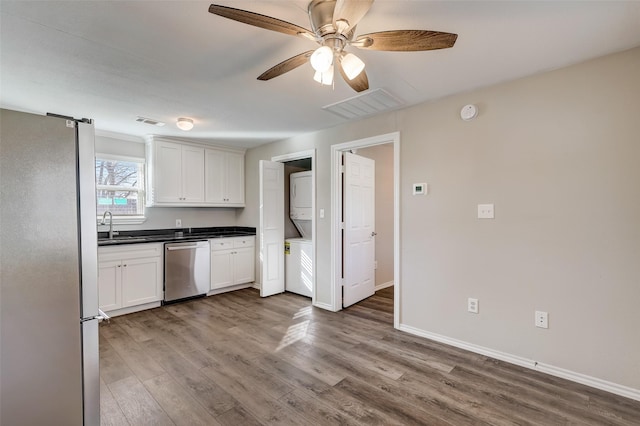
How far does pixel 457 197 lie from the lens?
2721 millimetres

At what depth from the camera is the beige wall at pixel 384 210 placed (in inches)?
184

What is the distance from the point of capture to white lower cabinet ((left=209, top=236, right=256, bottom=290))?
14.5 feet

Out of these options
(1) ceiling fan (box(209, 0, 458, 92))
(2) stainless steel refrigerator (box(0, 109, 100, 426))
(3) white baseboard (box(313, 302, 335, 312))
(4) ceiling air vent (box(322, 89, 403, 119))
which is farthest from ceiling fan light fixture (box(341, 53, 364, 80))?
(3) white baseboard (box(313, 302, 335, 312))

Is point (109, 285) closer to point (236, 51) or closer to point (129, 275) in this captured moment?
point (129, 275)

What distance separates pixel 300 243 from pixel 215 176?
1.79 m

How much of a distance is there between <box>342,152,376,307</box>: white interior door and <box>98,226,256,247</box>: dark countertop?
1862 millimetres

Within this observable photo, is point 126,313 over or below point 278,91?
below

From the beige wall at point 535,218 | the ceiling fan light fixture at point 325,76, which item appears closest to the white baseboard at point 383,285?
the beige wall at point 535,218

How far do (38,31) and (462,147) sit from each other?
315 cm

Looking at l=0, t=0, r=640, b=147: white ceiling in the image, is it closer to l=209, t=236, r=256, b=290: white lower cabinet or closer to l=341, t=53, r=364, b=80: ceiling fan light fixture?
l=341, t=53, r=364, b=80: ceiling fan light fixture

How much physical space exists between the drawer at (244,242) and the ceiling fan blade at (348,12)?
3.78 metres

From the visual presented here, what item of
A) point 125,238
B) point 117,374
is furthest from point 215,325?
point 125,238

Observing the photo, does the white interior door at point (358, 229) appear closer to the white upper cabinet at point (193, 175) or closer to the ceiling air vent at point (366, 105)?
the ceiling air vent at point (366, 105)

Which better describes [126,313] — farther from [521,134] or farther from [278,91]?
[521,134]
